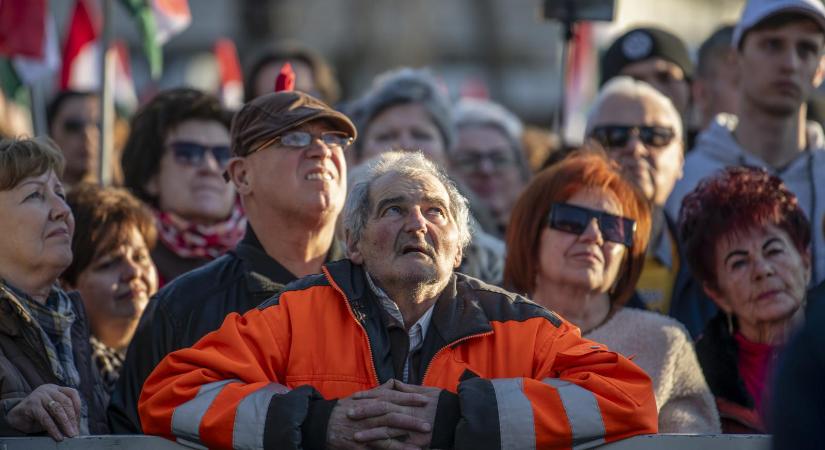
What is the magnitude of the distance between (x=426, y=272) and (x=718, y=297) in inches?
62.4

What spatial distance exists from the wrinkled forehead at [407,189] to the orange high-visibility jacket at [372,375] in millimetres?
235

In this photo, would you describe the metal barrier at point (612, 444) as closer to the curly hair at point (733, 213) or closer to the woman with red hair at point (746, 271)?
the woman with red hair at point (746, 271)

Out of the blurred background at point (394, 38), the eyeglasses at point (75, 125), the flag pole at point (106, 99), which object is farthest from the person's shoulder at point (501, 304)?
the blurred background at point (394, 38)

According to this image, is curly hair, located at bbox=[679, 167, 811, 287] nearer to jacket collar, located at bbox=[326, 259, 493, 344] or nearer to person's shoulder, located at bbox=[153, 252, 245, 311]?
jacket collar, located at bbox=[326, 259, 493, 344]

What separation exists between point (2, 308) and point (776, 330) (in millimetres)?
2652

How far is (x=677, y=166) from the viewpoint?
654 cm

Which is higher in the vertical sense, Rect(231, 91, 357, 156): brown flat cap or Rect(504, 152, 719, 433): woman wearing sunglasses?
Rect(231, 91, 357, 156): brown flat cap

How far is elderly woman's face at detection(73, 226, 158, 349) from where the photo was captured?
18.6 feet

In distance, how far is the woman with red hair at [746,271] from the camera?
5.38m

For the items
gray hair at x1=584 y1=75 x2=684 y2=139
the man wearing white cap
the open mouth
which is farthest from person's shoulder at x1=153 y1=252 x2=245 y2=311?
the man wearing white cap

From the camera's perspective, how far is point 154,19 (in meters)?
8.50

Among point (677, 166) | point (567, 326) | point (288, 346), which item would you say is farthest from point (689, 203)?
point (288, 346)

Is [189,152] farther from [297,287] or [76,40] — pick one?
[76,40]

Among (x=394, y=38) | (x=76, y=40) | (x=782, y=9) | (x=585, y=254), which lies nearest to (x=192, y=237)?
(x=585, y=254)
